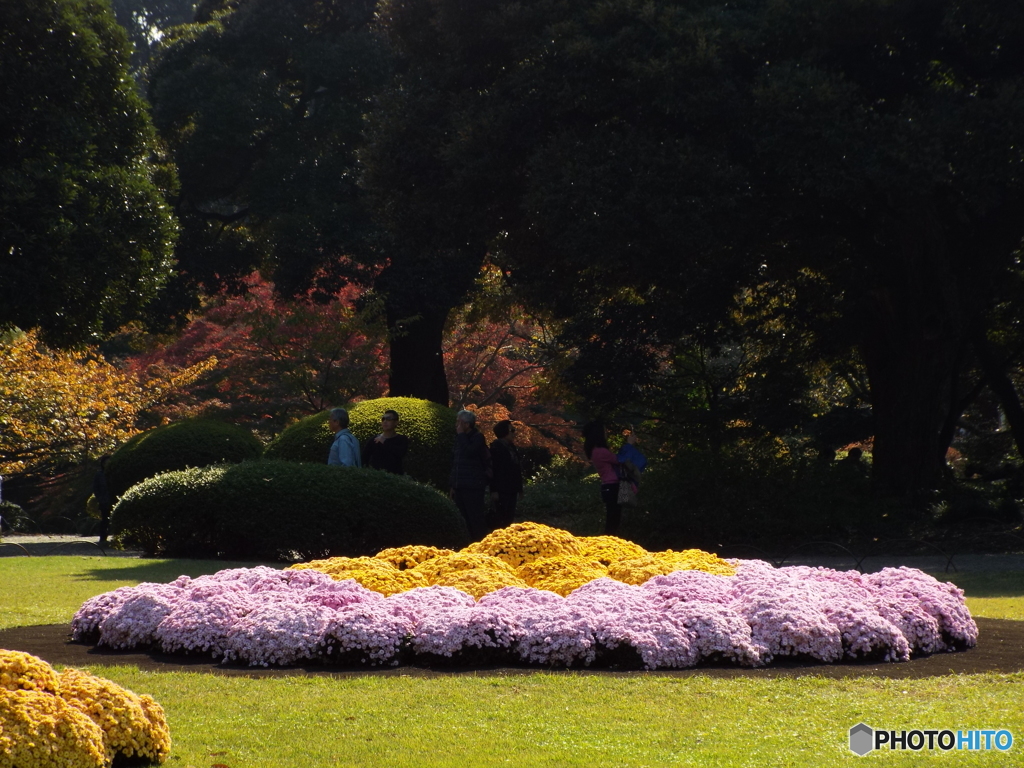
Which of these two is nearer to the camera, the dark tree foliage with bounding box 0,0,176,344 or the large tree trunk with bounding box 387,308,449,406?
the dark tree foliage with bounding box 0,0,176,344

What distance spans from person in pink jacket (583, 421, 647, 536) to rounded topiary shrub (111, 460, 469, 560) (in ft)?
6.66

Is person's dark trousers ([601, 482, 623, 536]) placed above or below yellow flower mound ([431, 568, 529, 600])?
above

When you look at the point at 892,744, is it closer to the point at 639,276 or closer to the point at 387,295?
the point at 639,276

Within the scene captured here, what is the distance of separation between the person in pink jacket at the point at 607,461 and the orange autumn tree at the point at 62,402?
1027 cm

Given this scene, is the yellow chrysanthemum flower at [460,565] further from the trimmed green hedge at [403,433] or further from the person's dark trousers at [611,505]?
the trimmed green hedge at [403,433]

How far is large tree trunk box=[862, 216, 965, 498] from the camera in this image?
15.3 meters

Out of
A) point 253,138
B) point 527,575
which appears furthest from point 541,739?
point 253,138

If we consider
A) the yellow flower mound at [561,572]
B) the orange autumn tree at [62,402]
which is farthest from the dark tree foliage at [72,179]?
the orange autumn tree at [62,402]

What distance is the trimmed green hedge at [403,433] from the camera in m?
15.6

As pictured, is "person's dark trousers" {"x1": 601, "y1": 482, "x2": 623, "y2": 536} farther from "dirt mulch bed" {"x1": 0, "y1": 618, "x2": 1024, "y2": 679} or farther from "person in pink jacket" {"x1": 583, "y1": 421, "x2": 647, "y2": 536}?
"dirt mulch bed" {"x1": 0, "y1": 618, "x2": 1024, "y2": 679}

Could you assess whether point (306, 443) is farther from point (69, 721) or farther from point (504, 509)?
point (69, 721)

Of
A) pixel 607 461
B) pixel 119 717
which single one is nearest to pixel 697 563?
pixel 119 717

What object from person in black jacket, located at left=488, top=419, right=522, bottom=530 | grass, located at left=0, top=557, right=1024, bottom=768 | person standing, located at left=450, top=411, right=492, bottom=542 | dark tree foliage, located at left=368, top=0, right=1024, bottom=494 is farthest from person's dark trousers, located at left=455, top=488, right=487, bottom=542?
grass, located at left=0, top=557, right=1024, bottom=768

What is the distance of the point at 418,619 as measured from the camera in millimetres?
6398
